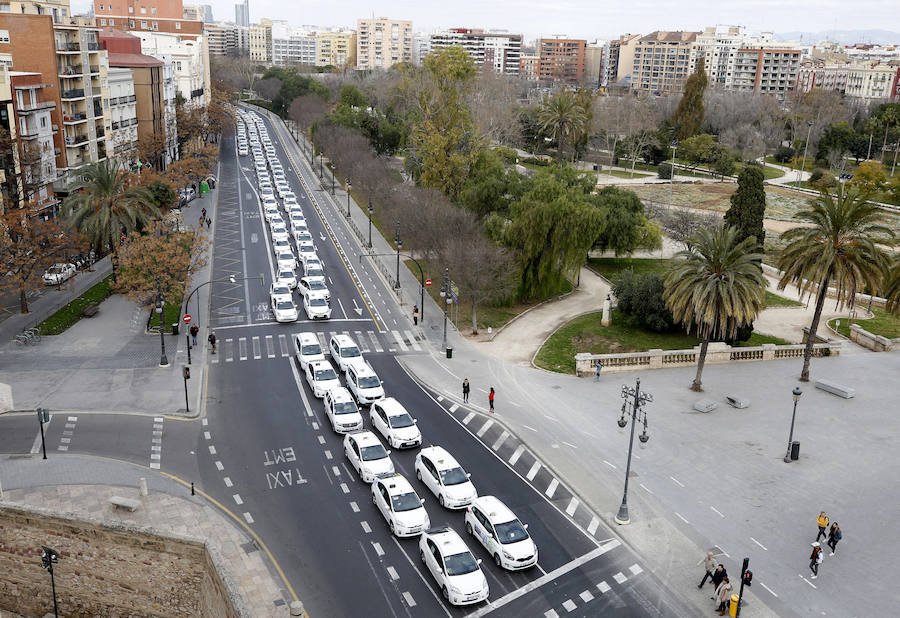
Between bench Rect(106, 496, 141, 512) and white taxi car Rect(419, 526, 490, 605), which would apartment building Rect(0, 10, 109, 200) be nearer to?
bench Rect(106, 496, 141, 512)

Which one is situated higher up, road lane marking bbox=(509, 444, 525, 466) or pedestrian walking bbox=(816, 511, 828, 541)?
pedestrian walking bbox=(816, 511, 828, 541)

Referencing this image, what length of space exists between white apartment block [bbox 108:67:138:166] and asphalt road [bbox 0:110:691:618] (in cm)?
3817

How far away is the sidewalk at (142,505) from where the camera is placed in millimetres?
25047

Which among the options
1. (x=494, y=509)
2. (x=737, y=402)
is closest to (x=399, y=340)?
(x=737, y=402)

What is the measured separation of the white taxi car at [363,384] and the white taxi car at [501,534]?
11400 mm

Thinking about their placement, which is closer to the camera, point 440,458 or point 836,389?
point 440,458

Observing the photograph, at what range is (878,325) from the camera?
173ft

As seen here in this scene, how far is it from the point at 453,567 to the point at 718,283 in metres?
22.1

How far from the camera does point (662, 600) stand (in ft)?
82.1

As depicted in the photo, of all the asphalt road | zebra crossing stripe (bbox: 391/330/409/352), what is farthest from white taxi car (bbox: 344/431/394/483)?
zebra crossing stripe (bbox: 391/330/409/352)

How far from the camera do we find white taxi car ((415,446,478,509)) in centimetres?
2952

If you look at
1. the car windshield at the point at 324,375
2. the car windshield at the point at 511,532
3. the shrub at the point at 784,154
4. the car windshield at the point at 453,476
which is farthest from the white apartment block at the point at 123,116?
the shrub at the point at 784,154

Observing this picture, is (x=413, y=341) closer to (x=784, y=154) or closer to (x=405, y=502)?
(x=405, y=502)

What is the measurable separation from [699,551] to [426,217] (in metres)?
36.6
